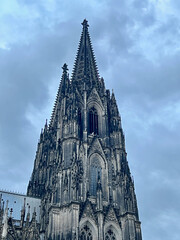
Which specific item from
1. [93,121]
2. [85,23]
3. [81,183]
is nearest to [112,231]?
[81,183]

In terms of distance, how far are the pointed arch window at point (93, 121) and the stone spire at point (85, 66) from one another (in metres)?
4.37

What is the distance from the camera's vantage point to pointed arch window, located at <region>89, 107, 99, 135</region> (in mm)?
51344

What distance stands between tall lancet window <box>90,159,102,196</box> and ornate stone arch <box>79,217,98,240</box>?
14.2 ft

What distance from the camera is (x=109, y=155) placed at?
4866 centimetres

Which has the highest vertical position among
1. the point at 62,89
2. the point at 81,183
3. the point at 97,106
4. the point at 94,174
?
the point at 62,89

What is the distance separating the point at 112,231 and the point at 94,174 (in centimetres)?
767

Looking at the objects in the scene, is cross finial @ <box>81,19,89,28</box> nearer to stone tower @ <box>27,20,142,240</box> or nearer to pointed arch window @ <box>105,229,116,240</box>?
stone tower @ <box>27,20,142,240</box>

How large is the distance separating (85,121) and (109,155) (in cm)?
609

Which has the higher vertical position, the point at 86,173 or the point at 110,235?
the point at 86,173

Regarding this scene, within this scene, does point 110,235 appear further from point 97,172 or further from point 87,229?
point 97,172

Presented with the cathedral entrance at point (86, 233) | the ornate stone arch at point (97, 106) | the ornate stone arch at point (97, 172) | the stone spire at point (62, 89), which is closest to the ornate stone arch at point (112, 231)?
the cathedral entrance at point (86, 233)

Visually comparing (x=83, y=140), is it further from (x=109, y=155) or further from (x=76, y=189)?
(x=76, y=189)

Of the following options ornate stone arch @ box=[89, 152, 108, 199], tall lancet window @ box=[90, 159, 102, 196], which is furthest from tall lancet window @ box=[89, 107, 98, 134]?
tall lancet window @ box=[90, 159, 102, 196]

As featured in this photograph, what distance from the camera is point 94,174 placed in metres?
45.8
